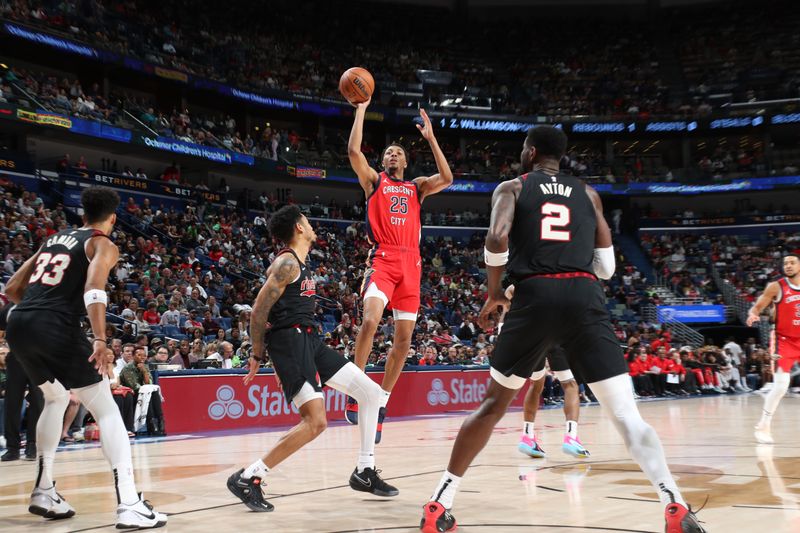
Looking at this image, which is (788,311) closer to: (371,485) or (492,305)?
(371,485)

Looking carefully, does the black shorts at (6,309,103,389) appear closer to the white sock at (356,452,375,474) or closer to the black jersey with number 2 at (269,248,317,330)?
the black jersey with number 2 at (269,248,317,330)

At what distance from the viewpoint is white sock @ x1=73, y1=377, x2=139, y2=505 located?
477 cm

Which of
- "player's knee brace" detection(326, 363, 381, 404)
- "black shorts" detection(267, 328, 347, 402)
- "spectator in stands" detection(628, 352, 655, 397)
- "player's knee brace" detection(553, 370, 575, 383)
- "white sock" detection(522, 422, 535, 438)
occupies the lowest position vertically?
"spectator in stands" detection(628, 352, 655, 397)

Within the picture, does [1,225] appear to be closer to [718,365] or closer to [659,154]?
[718,365]

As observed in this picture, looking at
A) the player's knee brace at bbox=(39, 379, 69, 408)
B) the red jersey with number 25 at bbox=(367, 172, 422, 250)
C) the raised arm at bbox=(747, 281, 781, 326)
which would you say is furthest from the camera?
the raised arm at bbox=(747, 281, 781, 326)

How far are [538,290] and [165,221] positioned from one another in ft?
71.7

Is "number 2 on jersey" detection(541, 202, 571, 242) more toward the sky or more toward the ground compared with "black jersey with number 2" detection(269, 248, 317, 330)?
more toward the sky

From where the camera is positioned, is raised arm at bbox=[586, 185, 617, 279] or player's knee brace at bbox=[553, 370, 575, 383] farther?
player's knee brace at bbox=[553, 370, 575, 383]

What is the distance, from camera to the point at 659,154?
141 ft

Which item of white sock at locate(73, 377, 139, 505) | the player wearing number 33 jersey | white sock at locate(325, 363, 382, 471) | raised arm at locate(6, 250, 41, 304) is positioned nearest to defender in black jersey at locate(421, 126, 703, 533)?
white sock at locate(325, 363, 382, 471)

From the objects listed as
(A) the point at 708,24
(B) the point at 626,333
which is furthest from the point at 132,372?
(A) the point at 708,24

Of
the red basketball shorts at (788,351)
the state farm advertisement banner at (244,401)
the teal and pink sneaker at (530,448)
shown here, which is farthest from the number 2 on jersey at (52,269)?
the red basketball shorts at (788,351)

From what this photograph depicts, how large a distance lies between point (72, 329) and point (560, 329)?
315 centimetres

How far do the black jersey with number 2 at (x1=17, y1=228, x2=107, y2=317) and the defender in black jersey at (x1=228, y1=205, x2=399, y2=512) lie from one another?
1161 millimetres
